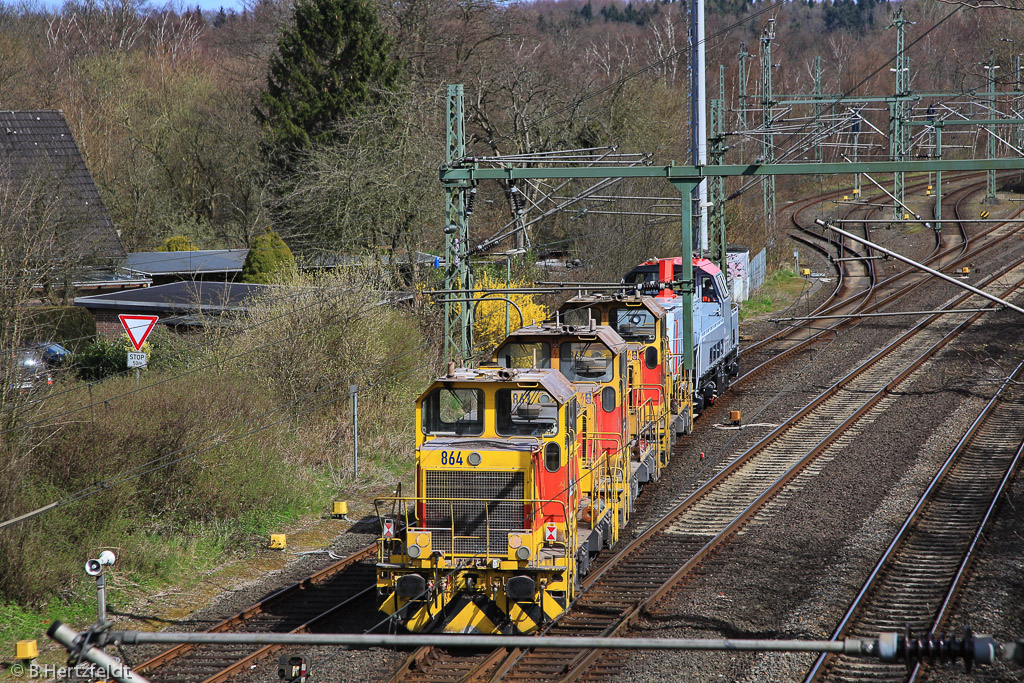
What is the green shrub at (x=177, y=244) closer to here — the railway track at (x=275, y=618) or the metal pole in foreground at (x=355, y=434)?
the metal pole in foreground at (x=355, y=434)

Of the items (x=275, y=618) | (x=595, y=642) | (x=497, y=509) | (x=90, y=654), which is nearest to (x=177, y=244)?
(x=275, y=618)

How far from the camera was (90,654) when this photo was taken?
438cm

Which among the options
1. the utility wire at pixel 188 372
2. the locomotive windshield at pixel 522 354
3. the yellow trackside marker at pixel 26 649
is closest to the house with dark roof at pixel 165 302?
the utility wire at pixel 188 372

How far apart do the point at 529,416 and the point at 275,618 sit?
4217 mm

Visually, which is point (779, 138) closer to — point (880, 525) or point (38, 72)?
point (38, 72)

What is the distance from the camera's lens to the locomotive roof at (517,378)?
11828mm

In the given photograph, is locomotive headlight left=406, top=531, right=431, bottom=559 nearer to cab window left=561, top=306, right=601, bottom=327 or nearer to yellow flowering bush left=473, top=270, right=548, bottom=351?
cab window left=561, top=306, right=601, bottom=327

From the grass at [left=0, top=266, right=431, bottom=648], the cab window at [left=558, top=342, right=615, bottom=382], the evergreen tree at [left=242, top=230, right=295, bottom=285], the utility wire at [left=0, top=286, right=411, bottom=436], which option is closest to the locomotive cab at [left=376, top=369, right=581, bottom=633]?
the cab window at [left=558, top=342, right=615, bottom=382]

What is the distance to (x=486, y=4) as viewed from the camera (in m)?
42.8

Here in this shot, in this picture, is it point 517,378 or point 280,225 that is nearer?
point 517,378

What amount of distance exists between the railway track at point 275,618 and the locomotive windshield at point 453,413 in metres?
2.88

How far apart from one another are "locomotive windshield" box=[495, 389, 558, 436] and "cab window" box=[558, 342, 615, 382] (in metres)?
3.88

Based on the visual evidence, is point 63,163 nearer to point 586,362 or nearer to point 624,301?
point 624,301

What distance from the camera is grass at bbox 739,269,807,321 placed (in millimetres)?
39969
